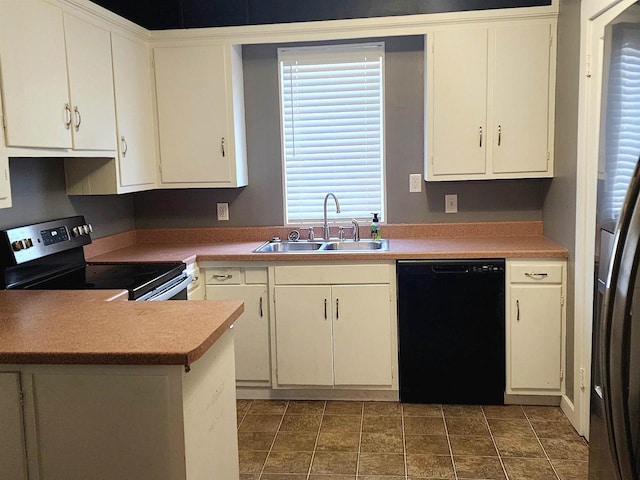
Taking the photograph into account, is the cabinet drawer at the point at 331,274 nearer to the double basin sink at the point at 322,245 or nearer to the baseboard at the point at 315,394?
the double basin sink at the point at 322,245

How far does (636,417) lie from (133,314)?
5.01 feet

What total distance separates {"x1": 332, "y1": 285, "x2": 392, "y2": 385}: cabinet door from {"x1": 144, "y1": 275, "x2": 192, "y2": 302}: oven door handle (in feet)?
2.76

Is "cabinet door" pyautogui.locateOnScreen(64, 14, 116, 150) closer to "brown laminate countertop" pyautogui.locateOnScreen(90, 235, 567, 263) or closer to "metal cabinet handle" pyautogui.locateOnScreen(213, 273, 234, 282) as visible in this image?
"brown laminate countertop" pyautogui.locateOnScreen(90, 235, 567, 263)

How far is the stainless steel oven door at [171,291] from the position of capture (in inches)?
105

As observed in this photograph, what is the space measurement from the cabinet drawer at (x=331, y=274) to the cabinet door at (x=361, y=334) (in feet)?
0.14

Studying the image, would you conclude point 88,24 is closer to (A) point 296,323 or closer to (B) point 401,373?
(A) point 296,323

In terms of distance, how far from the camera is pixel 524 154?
347 cm

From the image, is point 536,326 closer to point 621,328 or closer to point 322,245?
point 322,245

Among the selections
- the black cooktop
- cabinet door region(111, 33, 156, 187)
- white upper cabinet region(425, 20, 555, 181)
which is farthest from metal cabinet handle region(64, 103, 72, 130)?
white upper cabinet region(425, 20, 555, 181)

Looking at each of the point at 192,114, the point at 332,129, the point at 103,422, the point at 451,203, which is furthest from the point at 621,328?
the point at 192,114

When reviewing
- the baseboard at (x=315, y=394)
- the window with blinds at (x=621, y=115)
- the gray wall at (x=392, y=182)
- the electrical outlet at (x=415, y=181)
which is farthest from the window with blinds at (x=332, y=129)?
the window with blinds at (x=621, y=115)

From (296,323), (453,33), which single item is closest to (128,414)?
(296,323)

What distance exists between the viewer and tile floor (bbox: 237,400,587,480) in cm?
269

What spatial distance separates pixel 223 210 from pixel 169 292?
122 centimetres
